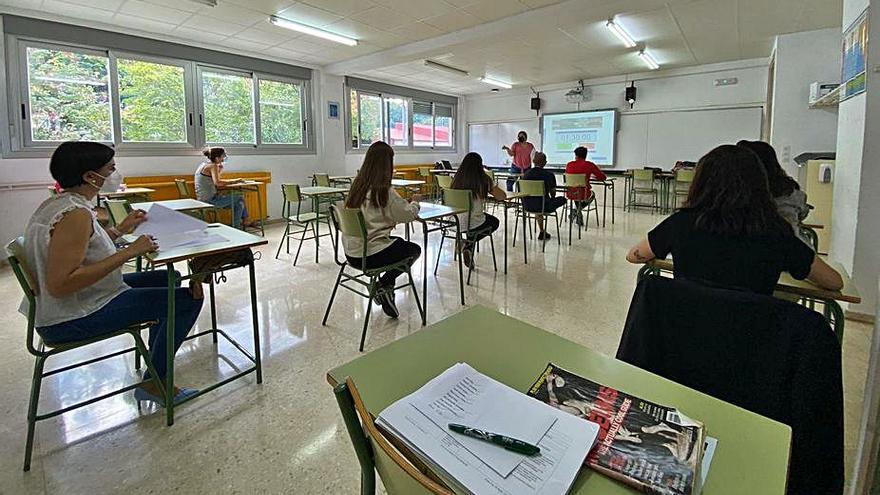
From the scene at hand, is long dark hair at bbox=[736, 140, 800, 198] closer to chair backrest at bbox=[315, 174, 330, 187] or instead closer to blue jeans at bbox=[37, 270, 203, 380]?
blue jeans at bbox=[37, 270, 203, 380]

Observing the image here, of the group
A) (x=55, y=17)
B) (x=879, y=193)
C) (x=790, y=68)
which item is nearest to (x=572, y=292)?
(x=879, y=193)

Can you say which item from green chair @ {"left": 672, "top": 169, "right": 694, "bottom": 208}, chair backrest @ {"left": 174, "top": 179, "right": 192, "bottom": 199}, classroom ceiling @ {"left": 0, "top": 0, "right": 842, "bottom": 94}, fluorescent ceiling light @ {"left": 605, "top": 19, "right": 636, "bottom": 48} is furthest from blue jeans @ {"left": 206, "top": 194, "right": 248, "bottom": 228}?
green chair @ {"left": 672, "top": 169, "right": 694, "bottom": 208}

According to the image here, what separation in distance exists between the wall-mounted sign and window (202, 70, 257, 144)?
286 inches

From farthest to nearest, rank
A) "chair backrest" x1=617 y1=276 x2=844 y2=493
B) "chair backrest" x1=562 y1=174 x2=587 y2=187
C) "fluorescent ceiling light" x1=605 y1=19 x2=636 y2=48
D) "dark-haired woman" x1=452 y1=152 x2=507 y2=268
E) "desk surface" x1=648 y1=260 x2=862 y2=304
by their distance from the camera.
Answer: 1. "chair backrest" x1=562 y1=174 x2=587 y2=187
2. "fluorescent ceiling light" x1=605 y1=19 x2=636 y2=48
3. "dark-haired woman" x1=452 y1=152 x2=507 y2=268
4. "desk surface" x1=648 y1=260 x2=862 y2=304
5. "chair backrest" x1=617 y1=276 x2=844 y2=493

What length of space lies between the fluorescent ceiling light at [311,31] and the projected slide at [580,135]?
18.1 ft

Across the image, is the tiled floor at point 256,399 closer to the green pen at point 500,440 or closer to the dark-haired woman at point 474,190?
the dark-haired woman at point 474,190

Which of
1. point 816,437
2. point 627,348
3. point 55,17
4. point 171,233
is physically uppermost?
point 55,17

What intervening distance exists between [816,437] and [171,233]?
8.04 feet

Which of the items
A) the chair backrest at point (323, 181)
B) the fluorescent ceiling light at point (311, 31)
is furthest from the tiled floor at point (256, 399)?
the fluorescent ceiling light at point (311, 31)

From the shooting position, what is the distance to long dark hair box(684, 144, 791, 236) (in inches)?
54.9

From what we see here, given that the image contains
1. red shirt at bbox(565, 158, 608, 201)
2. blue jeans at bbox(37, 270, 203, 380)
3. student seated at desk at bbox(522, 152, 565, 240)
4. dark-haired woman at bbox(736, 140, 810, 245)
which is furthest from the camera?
red shirt at bbox(565, 158, 608, 201)

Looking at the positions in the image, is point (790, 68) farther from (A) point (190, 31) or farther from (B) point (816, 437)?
(A) point (190, 31)

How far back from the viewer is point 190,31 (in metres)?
5.89

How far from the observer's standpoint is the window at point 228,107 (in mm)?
6728
